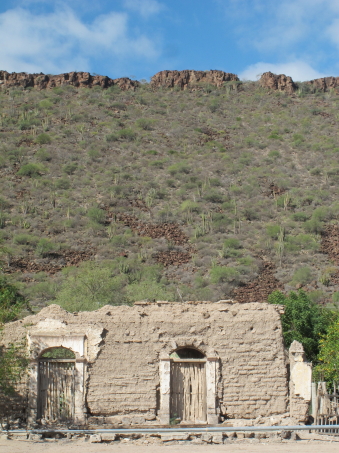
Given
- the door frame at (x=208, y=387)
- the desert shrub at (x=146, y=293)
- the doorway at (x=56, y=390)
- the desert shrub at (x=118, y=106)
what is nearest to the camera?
the door frame at (x=208, y=387)

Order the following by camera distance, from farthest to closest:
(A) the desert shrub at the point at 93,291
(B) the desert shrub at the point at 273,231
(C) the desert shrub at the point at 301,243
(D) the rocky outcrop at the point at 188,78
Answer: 1. (D) the rocky outcrop at the point at 188,78
2. (B) the desert shrub at the point at 273,231
3. (C) the desert shrub at the point at 301,243
4. (A) the desert shrub at the point at 93,291

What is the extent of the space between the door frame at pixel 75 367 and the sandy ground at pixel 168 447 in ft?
4.38

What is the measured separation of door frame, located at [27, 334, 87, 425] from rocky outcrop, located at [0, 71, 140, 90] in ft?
172

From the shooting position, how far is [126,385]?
15.2 metres

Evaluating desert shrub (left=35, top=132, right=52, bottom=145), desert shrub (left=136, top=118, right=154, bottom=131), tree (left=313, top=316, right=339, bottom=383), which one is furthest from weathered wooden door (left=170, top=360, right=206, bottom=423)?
desert shrub (left=136, top=118, right=154, bottom=131)

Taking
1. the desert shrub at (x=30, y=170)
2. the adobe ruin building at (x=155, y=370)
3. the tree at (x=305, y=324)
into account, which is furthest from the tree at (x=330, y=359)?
the desert shrub at (x=30, y=170)

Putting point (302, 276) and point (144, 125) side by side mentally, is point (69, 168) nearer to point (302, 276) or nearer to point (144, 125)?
point (144, 125)

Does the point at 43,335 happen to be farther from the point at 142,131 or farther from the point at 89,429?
the point at 142,131

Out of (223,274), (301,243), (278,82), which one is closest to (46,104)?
(278,82)

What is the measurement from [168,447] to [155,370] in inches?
95.2

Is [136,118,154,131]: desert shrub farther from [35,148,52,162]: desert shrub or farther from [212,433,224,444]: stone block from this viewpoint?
[212,433,224,444]: stone block

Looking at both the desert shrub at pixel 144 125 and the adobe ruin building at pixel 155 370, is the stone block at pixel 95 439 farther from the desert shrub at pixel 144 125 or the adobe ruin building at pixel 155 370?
the desert shrub at pixel 144 125

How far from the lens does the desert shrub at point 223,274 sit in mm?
35781

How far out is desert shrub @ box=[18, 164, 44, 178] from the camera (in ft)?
154
